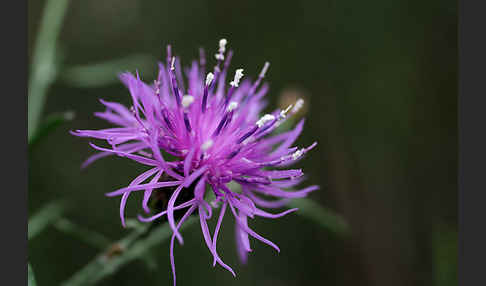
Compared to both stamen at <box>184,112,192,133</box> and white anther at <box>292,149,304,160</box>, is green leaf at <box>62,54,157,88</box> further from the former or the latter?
white anther at <box>292,149,304,160</box>

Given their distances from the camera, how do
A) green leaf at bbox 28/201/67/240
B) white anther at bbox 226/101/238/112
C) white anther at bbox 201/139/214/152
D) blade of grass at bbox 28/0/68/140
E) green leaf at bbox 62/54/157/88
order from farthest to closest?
green leaf at bbox 62/54/157/88 < blade of grass at bbox 28/0/68/140 < green leaf at bbox 28/201/67/240 < white anther at bbox 226/101/238/112 < white anther at bbox 201/139/214/152

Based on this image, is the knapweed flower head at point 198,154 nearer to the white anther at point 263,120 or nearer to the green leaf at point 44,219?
the white anther at point 263,120

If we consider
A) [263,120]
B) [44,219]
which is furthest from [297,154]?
[44,219]

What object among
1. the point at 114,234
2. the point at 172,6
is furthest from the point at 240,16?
the point at 114,234

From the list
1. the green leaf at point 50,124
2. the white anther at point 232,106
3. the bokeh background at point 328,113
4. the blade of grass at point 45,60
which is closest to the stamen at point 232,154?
the white anther at point 232,106

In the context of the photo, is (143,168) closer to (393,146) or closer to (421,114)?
(393,146)

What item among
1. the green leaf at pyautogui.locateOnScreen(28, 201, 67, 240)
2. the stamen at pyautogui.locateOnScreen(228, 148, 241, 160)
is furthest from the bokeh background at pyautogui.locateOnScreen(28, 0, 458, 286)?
the stamen at pyautogui.locateOnScreen(228, 148, 241, 160)
